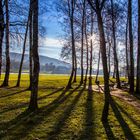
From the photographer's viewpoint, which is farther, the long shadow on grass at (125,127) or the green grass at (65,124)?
the long shadow on grass at (125,127)

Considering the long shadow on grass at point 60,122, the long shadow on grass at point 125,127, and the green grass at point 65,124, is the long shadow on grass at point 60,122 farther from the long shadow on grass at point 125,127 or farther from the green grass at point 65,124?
the long shadow on grass at point 125,127

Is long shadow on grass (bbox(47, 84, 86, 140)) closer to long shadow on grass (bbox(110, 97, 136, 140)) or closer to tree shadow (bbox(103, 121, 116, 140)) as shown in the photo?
tree shadow (bbox(103, 121, 116, 140))

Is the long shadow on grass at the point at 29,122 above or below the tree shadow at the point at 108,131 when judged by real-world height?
above

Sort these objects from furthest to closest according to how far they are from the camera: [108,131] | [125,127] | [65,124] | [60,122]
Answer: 1. [60,122]
2. [65,124]
3. [125,127]
4. [108,131]

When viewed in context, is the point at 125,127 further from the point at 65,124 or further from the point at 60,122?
the point at 60,122

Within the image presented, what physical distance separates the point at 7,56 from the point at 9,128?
61.8ft

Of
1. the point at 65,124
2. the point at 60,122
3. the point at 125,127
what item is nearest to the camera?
the point at 125,127

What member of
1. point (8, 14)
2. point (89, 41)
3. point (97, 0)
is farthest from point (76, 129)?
point (89, 41)

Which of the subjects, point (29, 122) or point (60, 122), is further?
point (60, 122)

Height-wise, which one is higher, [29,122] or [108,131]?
[29,122]

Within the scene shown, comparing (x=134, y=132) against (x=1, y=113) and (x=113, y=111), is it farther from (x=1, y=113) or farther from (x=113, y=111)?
(x=1, y=113)

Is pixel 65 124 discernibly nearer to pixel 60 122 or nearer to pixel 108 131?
pixel 60 122

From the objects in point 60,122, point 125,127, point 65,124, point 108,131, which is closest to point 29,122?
point 60,122

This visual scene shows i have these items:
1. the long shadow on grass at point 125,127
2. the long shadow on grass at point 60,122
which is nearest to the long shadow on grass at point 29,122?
the long shadow on grass at point 60,122
